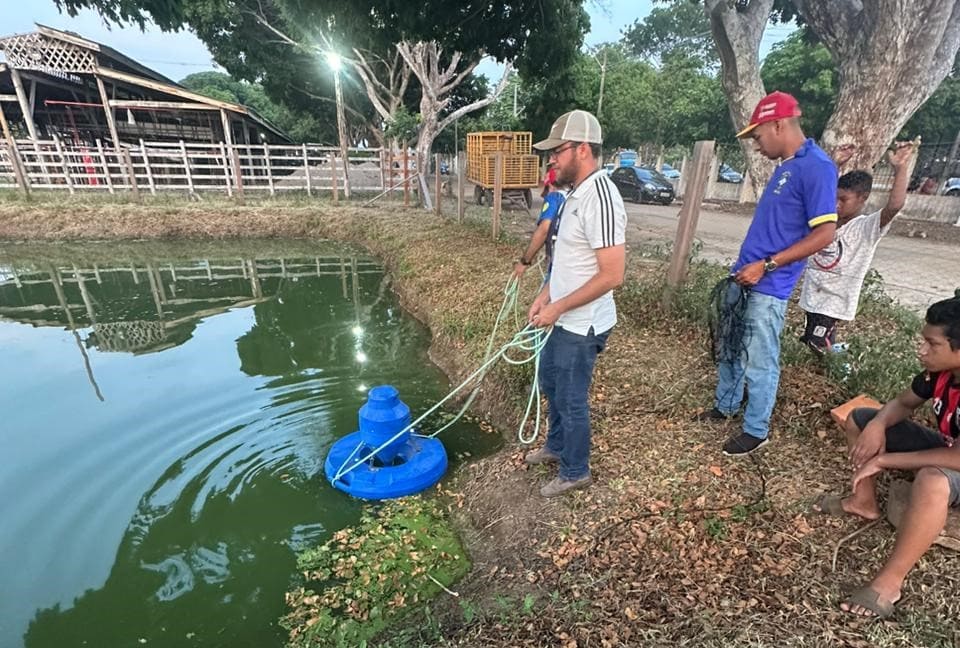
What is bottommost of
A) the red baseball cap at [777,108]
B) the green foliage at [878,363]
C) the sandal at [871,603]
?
the sandal at [871,603]

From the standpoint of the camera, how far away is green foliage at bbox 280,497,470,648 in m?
2.22

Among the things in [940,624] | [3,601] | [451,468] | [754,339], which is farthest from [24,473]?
[940,624]

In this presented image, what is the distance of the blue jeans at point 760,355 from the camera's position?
2.46 metres

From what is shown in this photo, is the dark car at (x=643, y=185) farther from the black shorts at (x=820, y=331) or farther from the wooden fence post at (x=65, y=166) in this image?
the wooden fence post at (x=65, y=166)

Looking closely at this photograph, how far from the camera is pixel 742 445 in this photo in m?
2.69

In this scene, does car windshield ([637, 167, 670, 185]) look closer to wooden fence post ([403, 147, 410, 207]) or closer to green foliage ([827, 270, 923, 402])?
wooden fence post ([403, 147, 410, 207])

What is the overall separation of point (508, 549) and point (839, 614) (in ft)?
4.46

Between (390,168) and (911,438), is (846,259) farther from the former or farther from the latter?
(390,168)

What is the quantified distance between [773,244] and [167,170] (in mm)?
16217

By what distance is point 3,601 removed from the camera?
248cm

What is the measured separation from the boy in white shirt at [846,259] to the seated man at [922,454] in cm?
118

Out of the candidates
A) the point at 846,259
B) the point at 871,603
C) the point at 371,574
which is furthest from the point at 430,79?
the point at 871,603

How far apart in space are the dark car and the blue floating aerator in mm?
14723

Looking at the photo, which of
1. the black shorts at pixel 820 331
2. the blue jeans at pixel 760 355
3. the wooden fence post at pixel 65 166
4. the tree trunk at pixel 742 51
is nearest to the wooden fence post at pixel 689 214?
the tree trunk at pixel 742 51
